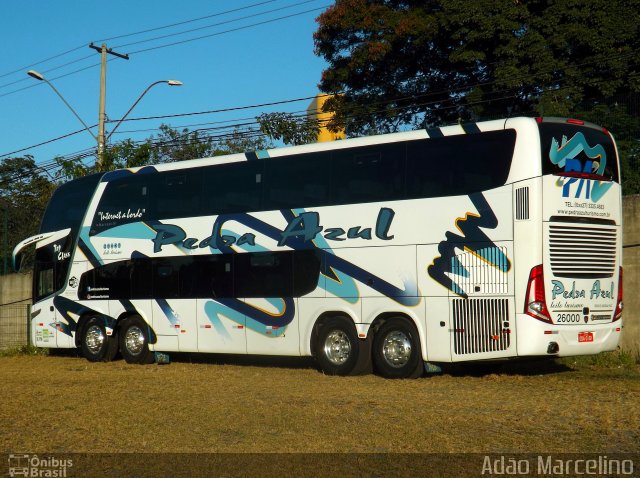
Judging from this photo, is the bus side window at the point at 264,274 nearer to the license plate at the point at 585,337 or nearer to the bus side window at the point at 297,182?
the bus side window at the point at 297,182

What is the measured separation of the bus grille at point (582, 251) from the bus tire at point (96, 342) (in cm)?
1089

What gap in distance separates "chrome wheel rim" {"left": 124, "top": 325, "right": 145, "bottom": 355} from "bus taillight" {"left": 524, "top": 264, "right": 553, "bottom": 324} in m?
9.51

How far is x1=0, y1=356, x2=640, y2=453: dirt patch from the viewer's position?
8844 millimetres

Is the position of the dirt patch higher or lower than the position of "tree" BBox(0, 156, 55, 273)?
lower

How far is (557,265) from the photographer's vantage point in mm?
13938

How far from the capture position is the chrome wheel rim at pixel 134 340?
65.8 ft

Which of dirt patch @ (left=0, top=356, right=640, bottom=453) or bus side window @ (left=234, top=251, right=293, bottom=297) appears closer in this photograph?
dirt patch @ (left=0, top=356, right=640, bottom=453)

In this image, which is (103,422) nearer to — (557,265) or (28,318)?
(557,265)

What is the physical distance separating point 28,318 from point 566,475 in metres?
22.7

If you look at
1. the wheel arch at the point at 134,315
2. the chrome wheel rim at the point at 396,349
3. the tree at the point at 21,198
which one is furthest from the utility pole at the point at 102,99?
the chrome wheel rim at the point at 396,349

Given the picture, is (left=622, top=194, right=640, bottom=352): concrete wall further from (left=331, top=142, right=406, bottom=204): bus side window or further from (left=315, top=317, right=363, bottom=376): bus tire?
(left=315, top=317, right=363, bottom=376): bus tire

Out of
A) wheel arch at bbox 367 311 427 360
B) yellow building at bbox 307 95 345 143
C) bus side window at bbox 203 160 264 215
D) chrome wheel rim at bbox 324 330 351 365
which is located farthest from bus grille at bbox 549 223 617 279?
yellow building at bbox 307 95 345 143

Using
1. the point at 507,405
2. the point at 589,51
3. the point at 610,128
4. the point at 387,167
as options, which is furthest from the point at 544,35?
the point at 507,405

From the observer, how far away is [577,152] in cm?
1430
